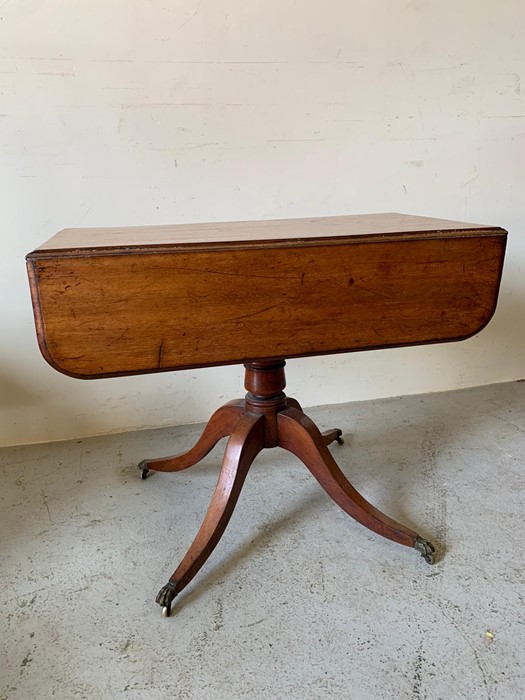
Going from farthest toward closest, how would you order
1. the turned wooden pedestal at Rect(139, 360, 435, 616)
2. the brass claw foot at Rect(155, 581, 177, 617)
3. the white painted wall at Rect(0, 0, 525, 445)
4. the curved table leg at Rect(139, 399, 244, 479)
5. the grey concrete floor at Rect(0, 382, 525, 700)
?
the white painted wall at Rect(0, 0, 525, 445) → the curved table leg at Rect(139, 399, 244, 479) → the turned wooden pedestal at Rect(139, 360, 435, 616) → the brass claw foot at Rect(155, 581, 177, 617) → the grey concrete floor at Rect(0, 382, 525, 700)

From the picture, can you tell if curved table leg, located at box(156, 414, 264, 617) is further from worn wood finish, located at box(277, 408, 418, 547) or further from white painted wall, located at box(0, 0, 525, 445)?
white painted wall, located at box(0, 0, 525, 445)

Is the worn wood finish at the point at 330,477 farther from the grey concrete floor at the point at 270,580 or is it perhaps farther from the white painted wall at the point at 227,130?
the white painted wall at the point at 227,130

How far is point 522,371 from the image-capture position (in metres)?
2.28

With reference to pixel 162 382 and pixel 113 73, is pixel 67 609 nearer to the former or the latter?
pixel 162 382

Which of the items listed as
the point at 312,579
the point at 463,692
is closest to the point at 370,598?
the point at 312,579

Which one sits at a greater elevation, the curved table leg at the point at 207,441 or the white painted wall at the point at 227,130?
the white painted wall at the point at 227,130

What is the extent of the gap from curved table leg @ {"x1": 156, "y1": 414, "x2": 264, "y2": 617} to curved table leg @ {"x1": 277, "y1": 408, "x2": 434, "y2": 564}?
0.23 ft

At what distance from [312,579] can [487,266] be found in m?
0.75

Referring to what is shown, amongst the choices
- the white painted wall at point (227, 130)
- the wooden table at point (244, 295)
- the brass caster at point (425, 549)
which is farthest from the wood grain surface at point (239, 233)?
the brass caster at point (425, 549)

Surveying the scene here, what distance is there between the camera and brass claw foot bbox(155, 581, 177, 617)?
1.10 metres

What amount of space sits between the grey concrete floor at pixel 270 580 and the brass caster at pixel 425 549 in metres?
0.02

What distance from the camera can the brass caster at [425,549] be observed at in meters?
1.22

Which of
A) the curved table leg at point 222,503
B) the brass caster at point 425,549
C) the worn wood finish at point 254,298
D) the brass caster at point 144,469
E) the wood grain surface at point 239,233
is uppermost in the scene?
the wood grain surface at point 239,233

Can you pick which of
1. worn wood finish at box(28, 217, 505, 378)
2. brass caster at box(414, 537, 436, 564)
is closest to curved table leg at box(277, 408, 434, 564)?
brass caster at box(414, 537, 436, 564)
